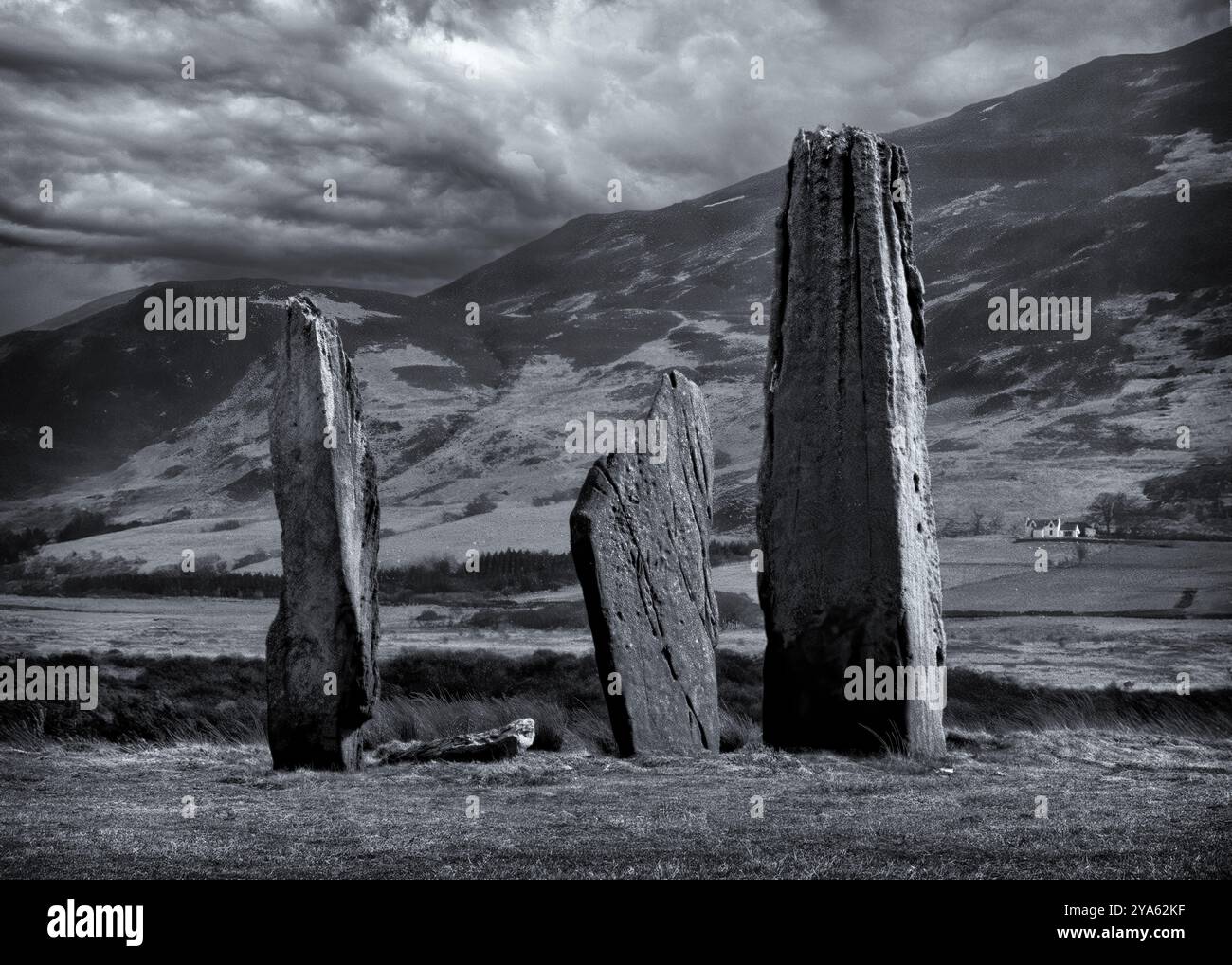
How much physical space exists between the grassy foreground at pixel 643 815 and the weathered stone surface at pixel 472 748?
0.29 meters

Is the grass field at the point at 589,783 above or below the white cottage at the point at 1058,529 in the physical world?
below

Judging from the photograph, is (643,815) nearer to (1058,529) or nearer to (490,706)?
(490,706)

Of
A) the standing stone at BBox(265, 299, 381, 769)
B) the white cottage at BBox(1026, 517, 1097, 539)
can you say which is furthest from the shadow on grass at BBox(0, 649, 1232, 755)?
the white cottage at BBox(1026, 517, 1097, 539)

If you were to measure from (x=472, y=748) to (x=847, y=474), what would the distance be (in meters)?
3.16

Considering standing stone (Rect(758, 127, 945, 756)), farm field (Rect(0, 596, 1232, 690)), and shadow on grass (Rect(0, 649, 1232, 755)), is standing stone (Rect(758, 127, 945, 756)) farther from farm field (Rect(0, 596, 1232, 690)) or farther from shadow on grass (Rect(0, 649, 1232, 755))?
farm field (Rect(0, 596, 1232, 690))

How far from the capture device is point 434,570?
20.9m

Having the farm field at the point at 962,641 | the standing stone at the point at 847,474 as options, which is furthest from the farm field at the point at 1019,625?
the standing stone at the point at 847,474

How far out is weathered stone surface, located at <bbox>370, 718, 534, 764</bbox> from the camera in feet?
27.5

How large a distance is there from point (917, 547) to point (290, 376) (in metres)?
4.53

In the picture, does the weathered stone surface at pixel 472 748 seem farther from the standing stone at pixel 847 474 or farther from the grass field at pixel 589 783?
the standing stone at pixel 847 474

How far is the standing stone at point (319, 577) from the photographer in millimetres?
8266

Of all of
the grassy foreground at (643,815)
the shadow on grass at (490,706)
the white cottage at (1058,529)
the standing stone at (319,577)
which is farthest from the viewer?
the white cottage at (1058,529)
